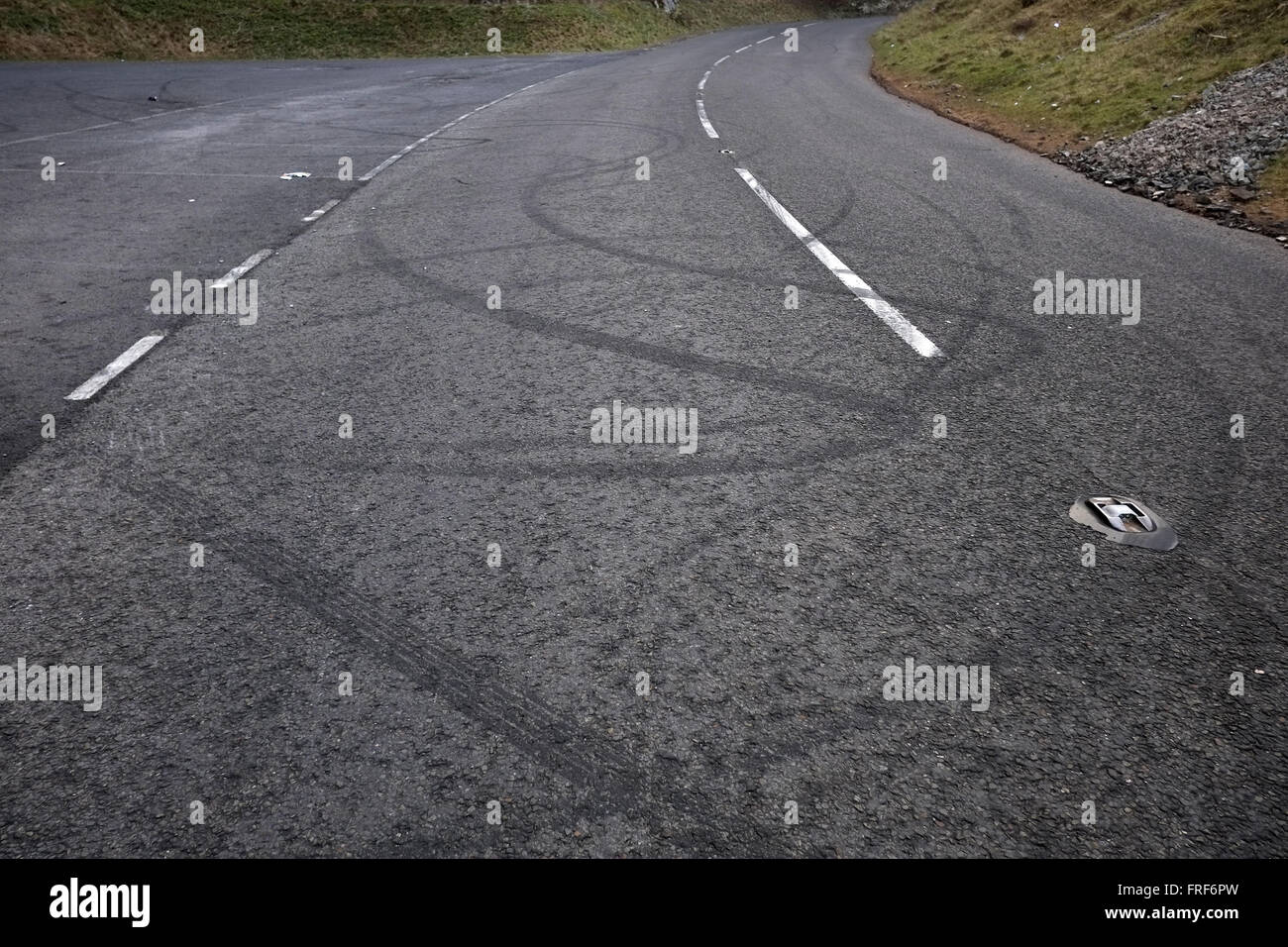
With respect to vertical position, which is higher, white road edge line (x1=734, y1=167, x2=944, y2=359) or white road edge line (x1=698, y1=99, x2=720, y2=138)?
white road edge line (x1=698, y1=99, x2=720, y2=138)

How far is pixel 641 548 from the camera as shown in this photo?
3.39 m

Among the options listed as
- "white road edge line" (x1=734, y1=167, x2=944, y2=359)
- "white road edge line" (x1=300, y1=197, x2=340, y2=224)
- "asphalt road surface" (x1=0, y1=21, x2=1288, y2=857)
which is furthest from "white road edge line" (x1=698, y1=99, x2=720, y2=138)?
"asphalt road surface" (x1=0, y1=21, x2=1288, y2=857)

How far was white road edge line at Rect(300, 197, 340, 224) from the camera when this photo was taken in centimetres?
844

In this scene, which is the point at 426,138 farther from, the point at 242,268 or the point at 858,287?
the point at 858,287

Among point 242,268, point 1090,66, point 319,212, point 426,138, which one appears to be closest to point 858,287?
point 242,268

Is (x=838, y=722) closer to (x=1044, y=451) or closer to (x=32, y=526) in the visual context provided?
(x=1044, y=451)

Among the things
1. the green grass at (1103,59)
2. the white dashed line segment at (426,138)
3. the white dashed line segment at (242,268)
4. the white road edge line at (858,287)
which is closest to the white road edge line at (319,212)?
the white dashed line segment at (242,268)

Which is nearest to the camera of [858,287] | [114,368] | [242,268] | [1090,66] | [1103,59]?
[114,368]

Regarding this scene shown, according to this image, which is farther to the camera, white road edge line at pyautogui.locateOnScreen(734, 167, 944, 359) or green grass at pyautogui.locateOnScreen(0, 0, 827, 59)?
green grass at pyautogui.locateOnScreen(0, 0, 827, 59)

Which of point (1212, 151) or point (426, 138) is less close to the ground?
point (426, 138)

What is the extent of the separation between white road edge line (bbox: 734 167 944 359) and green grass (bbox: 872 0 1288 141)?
6931 millimetres

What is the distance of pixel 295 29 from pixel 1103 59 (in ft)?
90.1

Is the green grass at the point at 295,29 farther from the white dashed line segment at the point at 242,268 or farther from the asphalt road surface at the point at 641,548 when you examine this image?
the asphalt road surface at the point at 641,548

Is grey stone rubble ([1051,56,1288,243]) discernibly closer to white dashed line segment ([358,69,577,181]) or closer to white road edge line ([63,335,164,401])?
white dashed line segment ([358,69,577,181])
